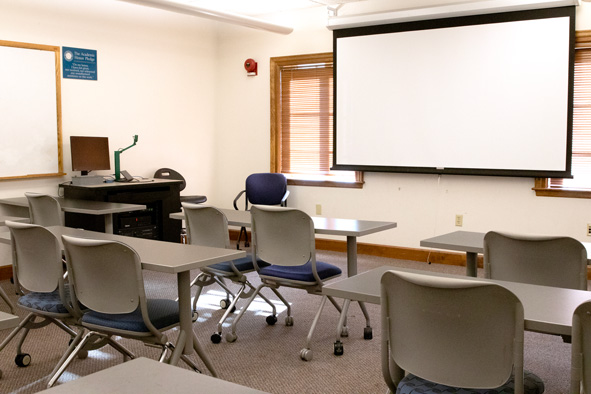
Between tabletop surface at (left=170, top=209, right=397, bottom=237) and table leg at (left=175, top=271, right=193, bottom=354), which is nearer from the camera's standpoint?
table leg at (left=175, top=271, right=193, bottom=354)

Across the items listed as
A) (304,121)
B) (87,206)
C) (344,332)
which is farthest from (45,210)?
(304,121)

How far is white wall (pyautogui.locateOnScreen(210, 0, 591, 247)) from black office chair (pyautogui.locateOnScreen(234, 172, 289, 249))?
1.19ft

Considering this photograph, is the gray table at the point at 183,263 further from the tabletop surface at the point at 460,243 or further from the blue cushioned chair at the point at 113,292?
the tabletop surface at the point at 460,243

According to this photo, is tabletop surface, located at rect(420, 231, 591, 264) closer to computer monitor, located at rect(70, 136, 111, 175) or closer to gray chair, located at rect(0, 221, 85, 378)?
gray chair, located at rect(0, 221, 85, 378)

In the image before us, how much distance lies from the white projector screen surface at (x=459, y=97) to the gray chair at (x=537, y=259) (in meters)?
3.04

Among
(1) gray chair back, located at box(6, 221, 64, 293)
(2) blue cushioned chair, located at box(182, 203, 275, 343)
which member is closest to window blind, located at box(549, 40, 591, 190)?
(2) blue cushioned chair, located at box(182, 203, 275, 343)

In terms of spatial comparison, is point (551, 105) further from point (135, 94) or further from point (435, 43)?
point (135, 94)

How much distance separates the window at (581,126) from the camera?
5359mm

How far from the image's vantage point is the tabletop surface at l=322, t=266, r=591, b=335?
175 cm

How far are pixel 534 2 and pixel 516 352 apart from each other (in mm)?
4365

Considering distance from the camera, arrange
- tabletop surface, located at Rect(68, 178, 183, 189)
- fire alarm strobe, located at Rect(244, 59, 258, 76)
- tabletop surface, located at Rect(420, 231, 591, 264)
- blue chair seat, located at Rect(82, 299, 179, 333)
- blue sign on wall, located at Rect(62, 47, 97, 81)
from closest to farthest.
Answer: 1. blue chair seat, located at Rect(82, 299, 179, 333)
2. tabletop surface, located at Rect(420, 231, 591, 264)
3. tabletop surface, located at Rect(68, 178, 183, 189)
4. blue sign on wall, located at Rect(62, 47, 97, 81)
5. fire alarm strobe, located at Rect(244, 59, 258, 76)

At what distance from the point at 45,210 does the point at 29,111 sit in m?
1.35

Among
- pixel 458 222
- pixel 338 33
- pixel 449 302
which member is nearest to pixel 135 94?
pixel 338 33

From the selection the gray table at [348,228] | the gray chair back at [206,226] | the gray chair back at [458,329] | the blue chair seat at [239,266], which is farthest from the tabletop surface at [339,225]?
the gray chair back at [458,329]
